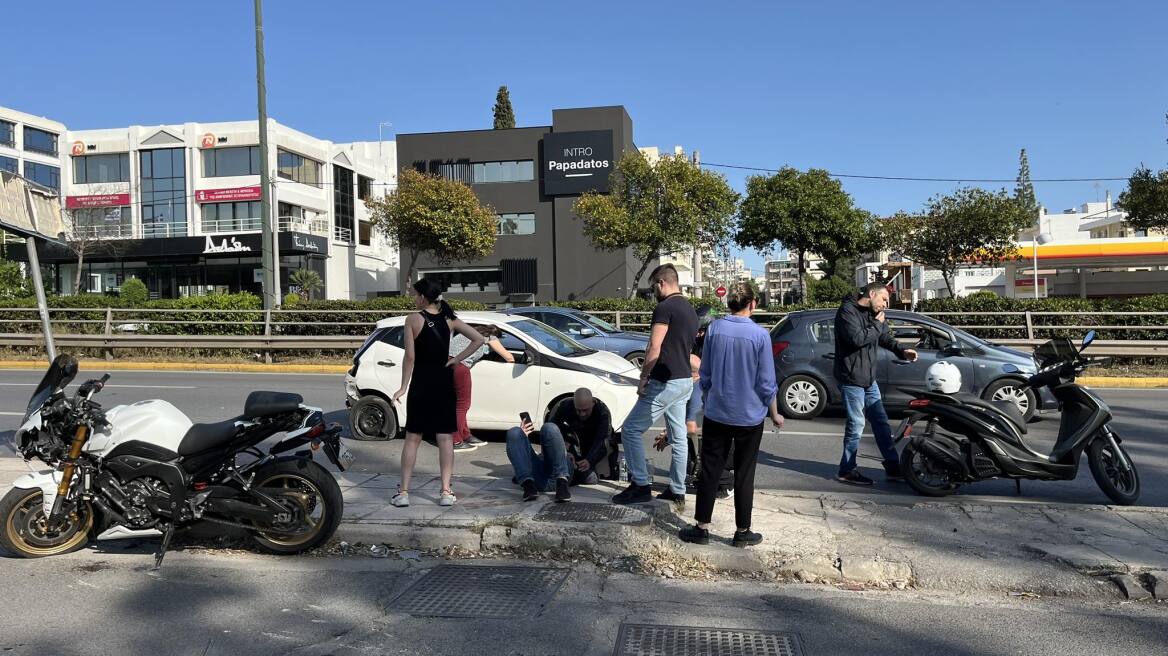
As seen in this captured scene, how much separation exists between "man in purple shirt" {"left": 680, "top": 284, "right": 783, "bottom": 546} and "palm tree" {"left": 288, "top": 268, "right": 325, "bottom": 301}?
43.3 meters

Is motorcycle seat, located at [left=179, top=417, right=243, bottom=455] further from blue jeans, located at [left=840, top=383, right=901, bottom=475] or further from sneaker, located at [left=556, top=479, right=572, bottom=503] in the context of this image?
blue jeans, located at [left=840, top=383, right=901, bottom=475]

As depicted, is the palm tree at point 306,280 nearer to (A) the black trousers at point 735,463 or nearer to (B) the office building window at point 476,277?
(B) the office building window at point 476,277

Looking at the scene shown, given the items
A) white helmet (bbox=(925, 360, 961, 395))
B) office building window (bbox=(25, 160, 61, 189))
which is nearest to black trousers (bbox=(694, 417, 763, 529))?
white helmet (bbox=(925, 360, 961, 395))

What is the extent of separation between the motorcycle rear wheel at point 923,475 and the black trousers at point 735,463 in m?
2.11

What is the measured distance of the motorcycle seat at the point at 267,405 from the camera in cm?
523

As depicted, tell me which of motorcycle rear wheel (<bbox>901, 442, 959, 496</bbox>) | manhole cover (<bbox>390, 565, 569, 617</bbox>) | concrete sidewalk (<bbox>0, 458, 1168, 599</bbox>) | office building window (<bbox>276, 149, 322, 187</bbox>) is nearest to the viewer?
manhole cover (<bbox>390, 565, 569, 617</bbox>)

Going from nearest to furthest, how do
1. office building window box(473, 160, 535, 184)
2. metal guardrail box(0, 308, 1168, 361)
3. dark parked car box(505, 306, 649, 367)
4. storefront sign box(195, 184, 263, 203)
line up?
dark parked car box(505, 306, 649, 367)
metal guardrail box(0, 308, 1168, 361)
office building window box(473, 160, 535, 184)
storefront sign box(195, 184, 263, 203)

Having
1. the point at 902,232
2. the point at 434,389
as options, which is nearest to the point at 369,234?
the point at 902,232

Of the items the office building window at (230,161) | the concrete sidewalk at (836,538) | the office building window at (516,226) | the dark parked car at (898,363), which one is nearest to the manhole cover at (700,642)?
the concrete sidewalk at (836,538)

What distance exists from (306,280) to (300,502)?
43626 mm

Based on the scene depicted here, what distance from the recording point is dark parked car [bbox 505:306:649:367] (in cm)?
1433

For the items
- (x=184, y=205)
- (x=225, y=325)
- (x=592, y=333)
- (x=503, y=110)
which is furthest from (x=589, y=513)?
(x=503, y=110)

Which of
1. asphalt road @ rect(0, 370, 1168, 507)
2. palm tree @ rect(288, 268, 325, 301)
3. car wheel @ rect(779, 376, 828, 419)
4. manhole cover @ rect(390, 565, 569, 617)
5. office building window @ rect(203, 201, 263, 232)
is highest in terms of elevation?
office building window @ rect(203, 201, 263, 232)

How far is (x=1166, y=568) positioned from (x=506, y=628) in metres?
3.75
